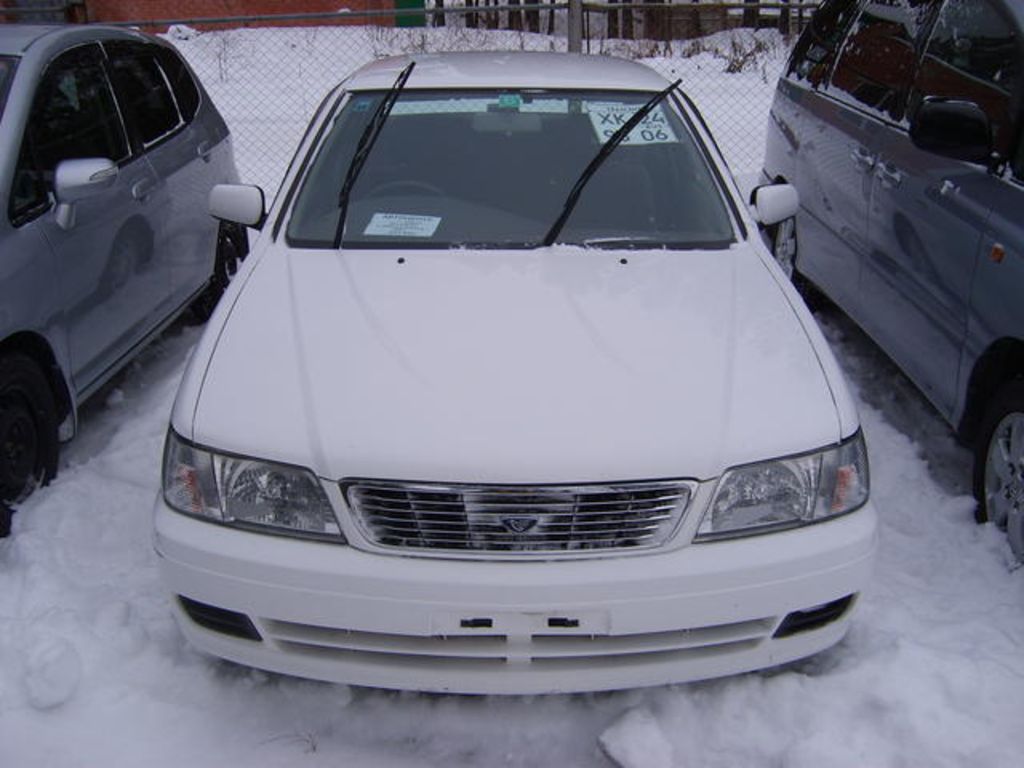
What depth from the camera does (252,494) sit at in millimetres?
2572

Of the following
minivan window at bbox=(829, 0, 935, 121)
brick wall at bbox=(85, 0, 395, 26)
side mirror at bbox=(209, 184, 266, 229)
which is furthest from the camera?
brick wall at bbox=(85, 0, 395, 26)

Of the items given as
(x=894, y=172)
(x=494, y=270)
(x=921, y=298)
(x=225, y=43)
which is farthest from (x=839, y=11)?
(x=225, y=43)

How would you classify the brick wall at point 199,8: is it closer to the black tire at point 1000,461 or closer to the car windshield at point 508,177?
the car windshield at point 508,177

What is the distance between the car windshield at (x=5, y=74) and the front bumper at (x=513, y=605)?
2.11 meters

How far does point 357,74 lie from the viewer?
416 cm

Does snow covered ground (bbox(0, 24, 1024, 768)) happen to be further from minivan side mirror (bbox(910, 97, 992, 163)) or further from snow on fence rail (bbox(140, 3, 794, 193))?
snow on fence rail (bbox(140, 3, 794, 193))

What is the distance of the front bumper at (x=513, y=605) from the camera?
2434mm

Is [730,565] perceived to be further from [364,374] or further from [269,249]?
[269,249]

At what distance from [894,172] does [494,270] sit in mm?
1967

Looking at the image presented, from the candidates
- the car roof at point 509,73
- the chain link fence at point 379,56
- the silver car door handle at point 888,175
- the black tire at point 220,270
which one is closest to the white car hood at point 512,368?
the car roof at point 509,73

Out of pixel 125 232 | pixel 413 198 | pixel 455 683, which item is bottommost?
pixel 455 683

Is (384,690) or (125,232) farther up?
(125,232)

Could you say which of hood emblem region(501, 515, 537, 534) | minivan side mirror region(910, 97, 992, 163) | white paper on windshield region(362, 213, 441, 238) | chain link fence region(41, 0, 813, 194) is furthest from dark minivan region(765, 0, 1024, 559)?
chain link fence region(41, 0, 813, 194)

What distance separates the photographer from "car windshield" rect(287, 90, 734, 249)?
138 inches
